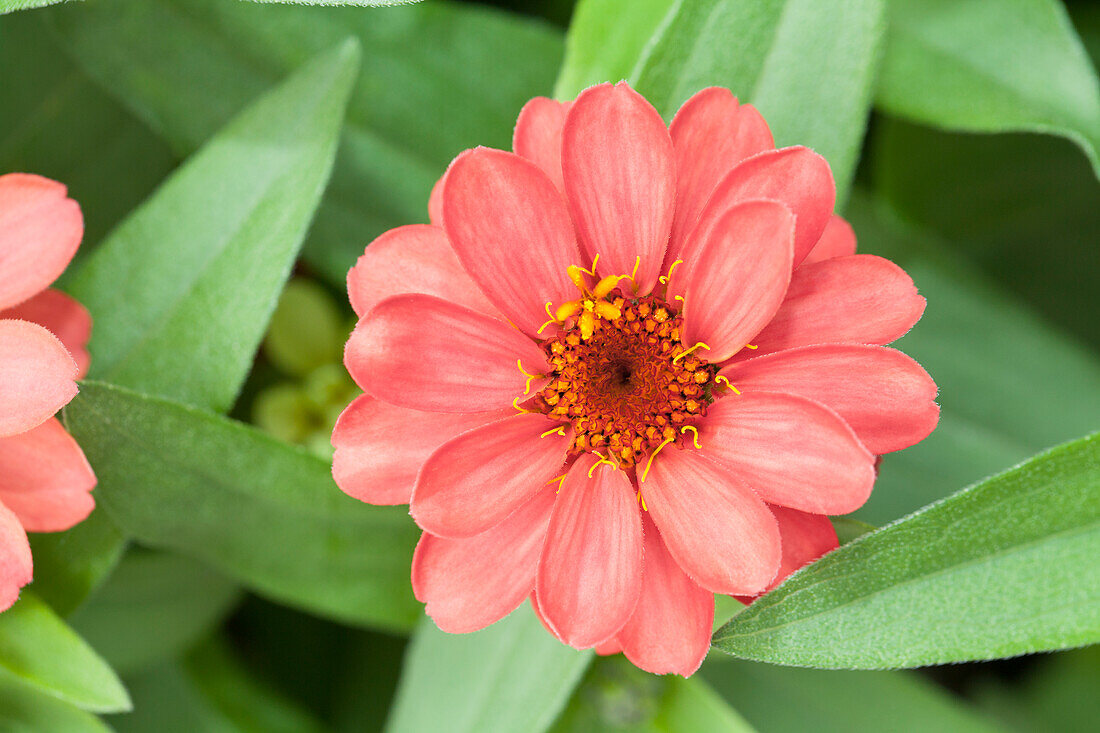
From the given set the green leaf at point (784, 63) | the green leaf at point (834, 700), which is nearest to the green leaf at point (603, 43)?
the green leaf at point (784, 63)

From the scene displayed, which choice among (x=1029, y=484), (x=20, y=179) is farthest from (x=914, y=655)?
(x=20, y=179)

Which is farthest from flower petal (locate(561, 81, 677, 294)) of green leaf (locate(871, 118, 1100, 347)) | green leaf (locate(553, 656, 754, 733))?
green leaf (locate(871, 118, 1100, 347))

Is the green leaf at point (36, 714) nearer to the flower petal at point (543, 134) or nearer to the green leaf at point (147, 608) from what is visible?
the green leaf at point (147, 608)

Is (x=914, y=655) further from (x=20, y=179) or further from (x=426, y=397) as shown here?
(x=20, y=179)

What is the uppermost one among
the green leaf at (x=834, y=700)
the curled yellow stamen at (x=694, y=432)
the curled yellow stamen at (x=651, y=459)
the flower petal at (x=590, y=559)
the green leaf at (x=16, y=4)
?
the green leaf at (x=16, y=4)

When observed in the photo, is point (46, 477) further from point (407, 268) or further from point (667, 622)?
point (667, 622)
